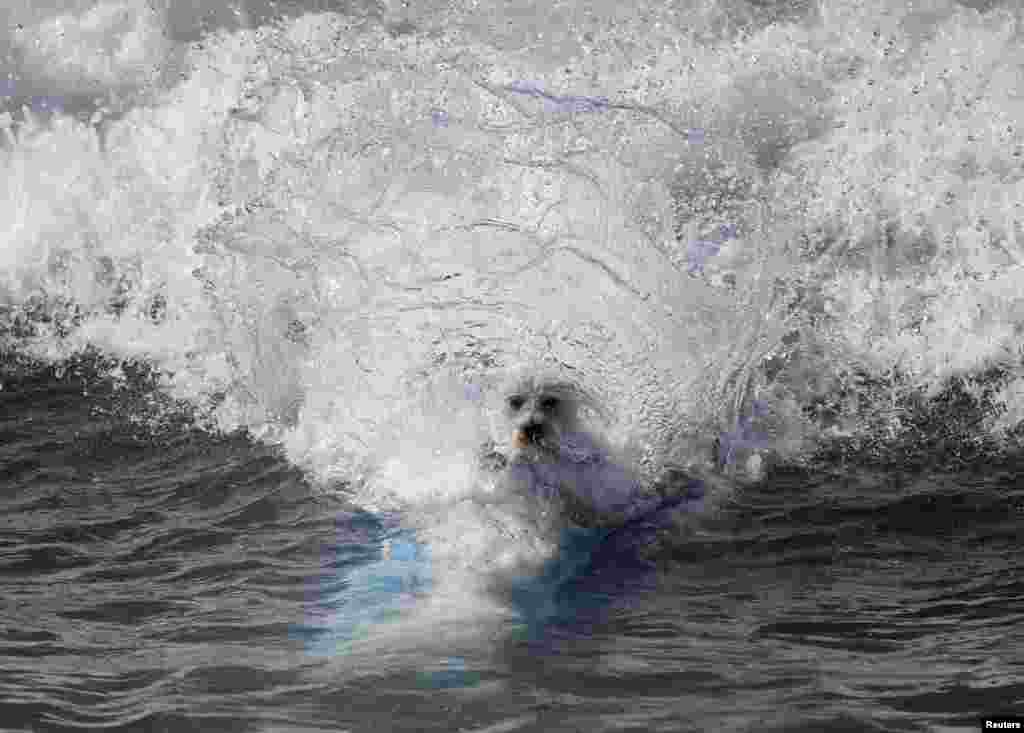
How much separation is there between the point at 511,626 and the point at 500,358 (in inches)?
73.6

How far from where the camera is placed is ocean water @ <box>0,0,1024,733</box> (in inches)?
200

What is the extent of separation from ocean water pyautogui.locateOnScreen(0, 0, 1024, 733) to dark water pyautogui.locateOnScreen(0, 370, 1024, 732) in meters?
0.02

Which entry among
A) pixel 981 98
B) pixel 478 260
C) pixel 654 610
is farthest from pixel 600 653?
pixel 981 98

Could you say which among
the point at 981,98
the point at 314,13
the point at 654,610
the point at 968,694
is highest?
the point at 314,13

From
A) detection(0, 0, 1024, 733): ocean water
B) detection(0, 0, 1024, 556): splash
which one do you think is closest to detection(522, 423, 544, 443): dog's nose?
detection(0, 0, 1024, 733): ocean water

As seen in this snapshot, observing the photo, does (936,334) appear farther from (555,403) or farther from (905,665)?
(905,665)

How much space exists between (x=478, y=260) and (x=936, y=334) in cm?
312

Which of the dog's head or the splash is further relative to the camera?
the splash

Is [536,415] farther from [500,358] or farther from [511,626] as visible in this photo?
[511,626]

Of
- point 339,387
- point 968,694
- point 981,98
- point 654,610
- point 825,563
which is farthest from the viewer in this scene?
point 981,98

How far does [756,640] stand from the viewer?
5230mm

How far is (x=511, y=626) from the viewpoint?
533 cm

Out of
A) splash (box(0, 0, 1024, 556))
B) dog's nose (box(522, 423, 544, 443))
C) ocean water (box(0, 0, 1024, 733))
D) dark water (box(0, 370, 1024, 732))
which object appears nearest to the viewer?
dark water (box(0, 370, 1024, 732))

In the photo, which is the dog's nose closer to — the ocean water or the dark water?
the ocean water
